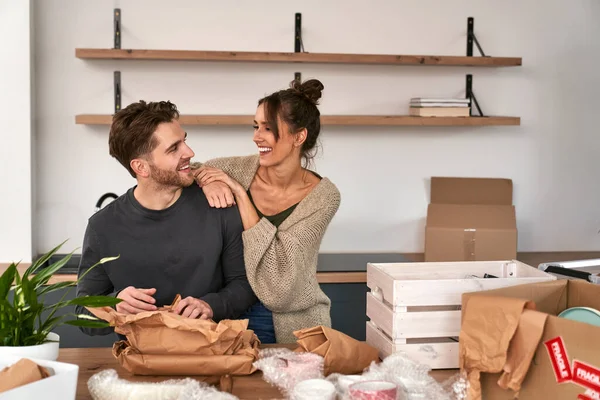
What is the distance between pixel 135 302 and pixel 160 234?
325 mm

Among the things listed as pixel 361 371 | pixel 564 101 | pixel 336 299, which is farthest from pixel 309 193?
pixel 564 101

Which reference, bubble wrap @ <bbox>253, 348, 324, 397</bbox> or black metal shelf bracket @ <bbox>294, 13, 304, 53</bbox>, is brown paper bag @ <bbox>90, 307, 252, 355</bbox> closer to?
bubble wrap @ <bbox>253, 348, 324, 397</bbox>

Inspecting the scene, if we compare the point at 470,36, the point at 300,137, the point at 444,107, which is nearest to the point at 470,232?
the point at 444,107

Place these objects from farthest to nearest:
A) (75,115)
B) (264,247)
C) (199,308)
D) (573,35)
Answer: (573,35)
(75,115)
(264,247)
(199,308)

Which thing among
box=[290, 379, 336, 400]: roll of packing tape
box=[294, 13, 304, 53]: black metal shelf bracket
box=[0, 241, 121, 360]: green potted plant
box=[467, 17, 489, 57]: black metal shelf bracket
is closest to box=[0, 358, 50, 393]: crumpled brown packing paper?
box=[0, 241, 121, 360]: green potted plant

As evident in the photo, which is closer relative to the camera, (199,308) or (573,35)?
(199,308)

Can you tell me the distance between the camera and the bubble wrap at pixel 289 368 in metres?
1.51

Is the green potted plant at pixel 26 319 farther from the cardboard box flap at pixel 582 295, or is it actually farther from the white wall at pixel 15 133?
the white wall at pixel 15 133

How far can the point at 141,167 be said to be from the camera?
2.22m

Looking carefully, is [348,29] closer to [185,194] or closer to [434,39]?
[434,39]

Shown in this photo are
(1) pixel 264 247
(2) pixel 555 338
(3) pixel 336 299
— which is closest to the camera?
(2) pixel 555 338

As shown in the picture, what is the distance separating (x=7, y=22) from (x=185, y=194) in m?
1.80

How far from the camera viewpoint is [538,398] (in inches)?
51.4

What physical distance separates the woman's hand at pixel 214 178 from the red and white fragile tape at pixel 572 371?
1246mm
